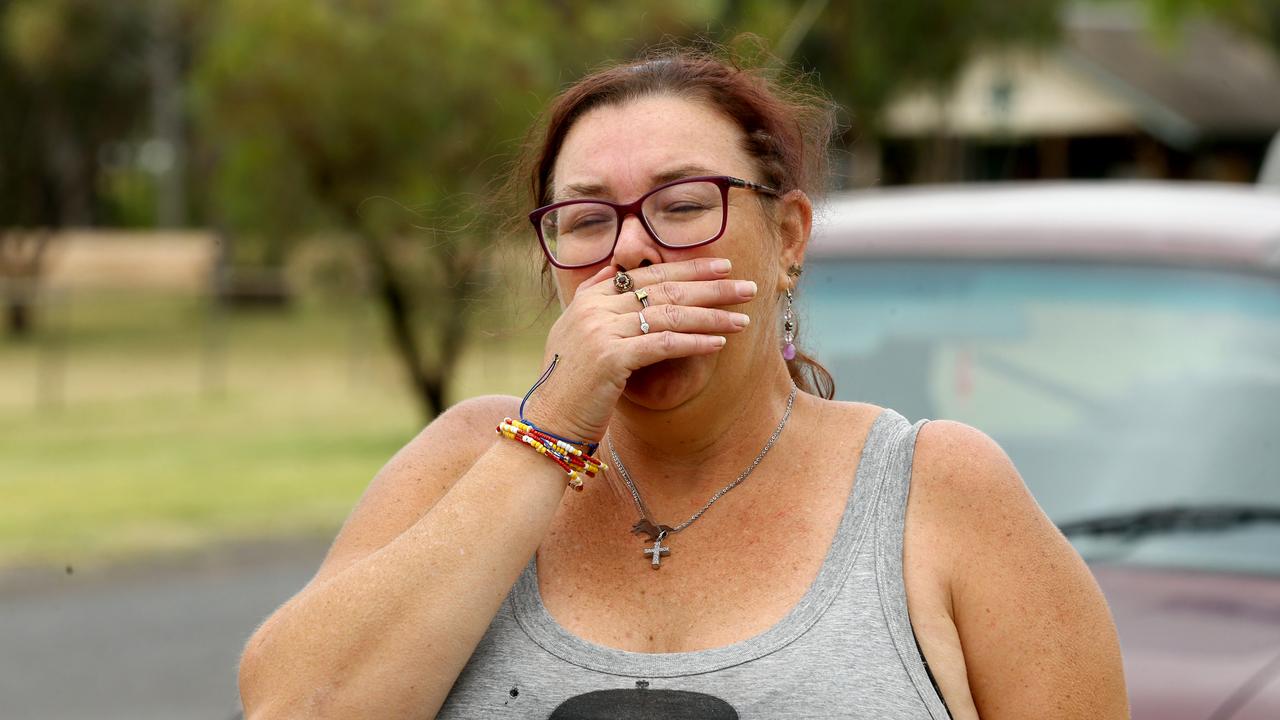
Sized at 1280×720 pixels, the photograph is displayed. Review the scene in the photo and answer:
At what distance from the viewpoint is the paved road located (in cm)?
723

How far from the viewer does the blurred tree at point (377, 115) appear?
14453 mm

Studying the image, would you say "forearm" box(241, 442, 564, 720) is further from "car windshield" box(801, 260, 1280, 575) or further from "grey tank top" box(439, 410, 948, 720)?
"car windshield" box(801, 260, 1280, 575)

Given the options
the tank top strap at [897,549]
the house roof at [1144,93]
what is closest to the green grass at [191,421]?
the tank top strap at [897,549]

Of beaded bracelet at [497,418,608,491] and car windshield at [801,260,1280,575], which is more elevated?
beaded bracelet at [497,418,608,491]

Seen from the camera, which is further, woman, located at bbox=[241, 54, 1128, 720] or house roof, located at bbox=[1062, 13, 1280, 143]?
house roof, located at bbox=[1062, 13, 1280, 143]

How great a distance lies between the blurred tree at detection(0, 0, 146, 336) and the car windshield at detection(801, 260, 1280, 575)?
1202 inches

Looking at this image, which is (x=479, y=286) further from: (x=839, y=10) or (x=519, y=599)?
(x=839, y=10)

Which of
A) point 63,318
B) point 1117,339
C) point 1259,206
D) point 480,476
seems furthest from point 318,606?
point 63,318

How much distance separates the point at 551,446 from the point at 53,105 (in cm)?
3899

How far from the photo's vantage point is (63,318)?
1312 inches

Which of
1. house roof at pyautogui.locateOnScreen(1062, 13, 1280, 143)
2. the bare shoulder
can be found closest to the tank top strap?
the bare shoulder

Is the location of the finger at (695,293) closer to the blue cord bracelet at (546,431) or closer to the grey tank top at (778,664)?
the blue cord bracelet at (546,431)

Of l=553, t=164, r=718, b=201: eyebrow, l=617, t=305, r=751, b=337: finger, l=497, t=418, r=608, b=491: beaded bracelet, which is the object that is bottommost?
l=497, t=418, r=608, b=491: beaded bracelet

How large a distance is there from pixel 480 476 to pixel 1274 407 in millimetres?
1958
